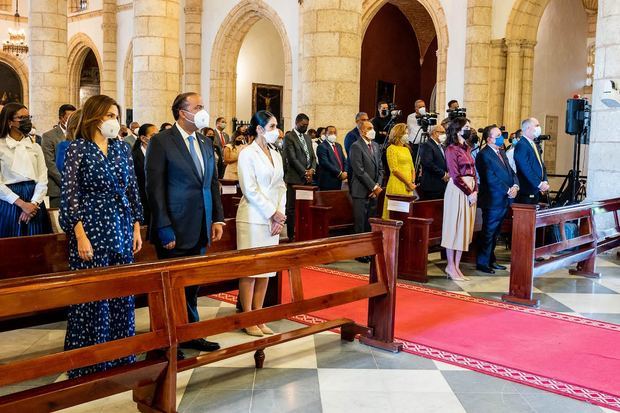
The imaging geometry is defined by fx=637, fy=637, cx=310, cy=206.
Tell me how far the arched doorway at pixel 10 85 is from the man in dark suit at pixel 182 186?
2129 centimetres

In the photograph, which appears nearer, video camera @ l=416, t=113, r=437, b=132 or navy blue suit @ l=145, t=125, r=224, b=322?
A: navy blue suit @ l=145, t=125, r=224, b=322

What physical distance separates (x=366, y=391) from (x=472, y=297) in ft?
7.82

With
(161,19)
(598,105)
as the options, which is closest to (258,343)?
(598,105)

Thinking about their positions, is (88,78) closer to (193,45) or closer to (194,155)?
(193,45)

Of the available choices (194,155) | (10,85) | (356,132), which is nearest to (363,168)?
(356,132)

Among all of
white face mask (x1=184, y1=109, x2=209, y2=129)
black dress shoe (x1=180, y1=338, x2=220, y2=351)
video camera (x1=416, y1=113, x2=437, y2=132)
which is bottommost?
black dress shoe (x1=180, y1=338, x2=220, y2=351)

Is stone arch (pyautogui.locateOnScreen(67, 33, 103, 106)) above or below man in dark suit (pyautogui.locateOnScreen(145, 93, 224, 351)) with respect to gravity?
above

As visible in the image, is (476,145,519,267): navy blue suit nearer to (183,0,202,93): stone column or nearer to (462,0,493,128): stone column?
(462,0,493,128): stone column

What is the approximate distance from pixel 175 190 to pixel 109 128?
23.7 inches

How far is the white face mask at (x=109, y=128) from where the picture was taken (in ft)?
10.7

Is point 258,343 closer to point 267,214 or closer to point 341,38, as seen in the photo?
point 267,214

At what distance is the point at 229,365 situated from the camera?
3.71m

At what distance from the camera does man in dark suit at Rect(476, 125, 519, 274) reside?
638 centimetres

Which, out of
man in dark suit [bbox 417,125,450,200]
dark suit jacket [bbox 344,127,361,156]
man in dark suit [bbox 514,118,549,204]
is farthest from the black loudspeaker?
dark suit jacket [bbox 344,127,361,156]
